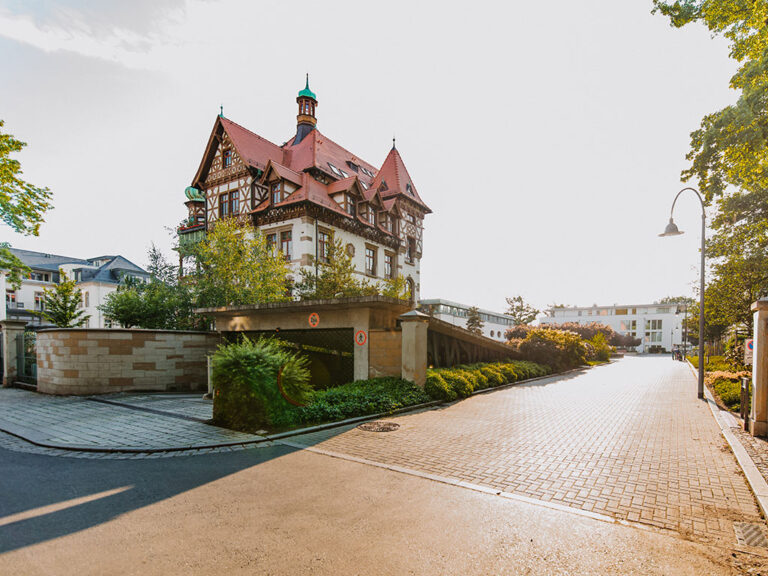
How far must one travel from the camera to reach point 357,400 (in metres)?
9.73

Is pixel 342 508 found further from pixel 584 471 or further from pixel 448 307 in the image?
pixel 448 307

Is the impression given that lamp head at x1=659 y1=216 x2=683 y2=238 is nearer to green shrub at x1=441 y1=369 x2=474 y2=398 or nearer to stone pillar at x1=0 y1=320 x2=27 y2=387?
green shrub at x1=441 y1=369 x2=474 y2=398

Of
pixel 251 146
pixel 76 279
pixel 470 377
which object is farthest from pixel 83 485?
pixel 76 279

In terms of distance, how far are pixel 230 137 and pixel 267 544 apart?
96.2 ft

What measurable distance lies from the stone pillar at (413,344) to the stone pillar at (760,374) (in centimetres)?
707

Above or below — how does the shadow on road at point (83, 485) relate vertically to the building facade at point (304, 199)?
below

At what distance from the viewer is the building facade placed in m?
26.5

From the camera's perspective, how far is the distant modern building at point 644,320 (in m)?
89.9

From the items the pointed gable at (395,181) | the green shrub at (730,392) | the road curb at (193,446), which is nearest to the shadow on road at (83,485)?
the road curb at (193,446)

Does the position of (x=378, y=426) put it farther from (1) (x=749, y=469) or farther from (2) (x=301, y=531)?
(1) (x=749, y=469)

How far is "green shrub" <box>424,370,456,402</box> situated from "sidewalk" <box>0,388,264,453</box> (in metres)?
5.82

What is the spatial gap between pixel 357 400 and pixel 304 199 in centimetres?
1831

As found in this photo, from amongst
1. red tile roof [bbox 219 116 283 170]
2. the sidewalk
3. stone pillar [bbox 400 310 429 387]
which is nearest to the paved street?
the sidewalk

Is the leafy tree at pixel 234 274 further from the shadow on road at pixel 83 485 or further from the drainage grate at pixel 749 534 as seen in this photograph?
the drainage grate at pixel 749 534
